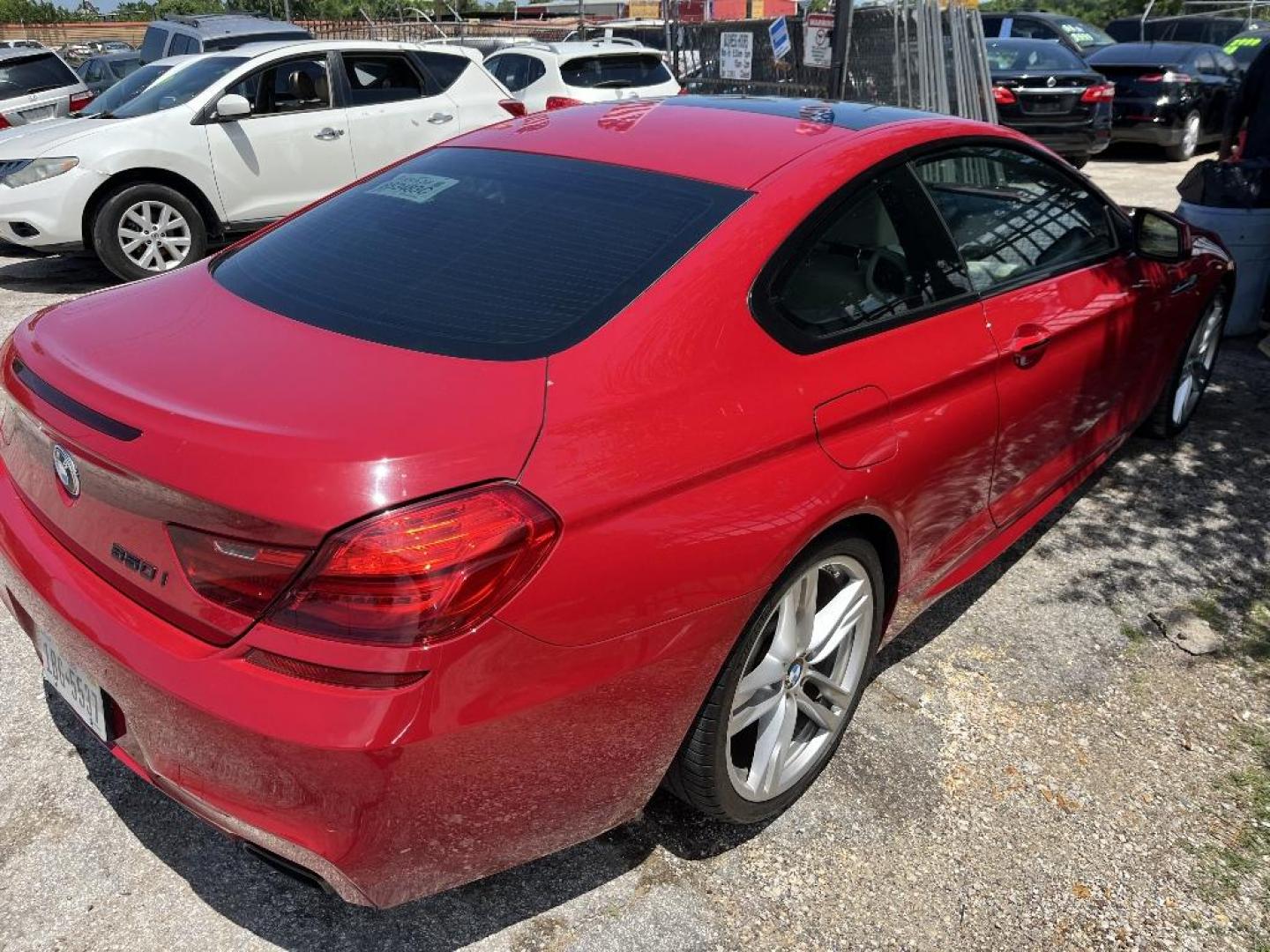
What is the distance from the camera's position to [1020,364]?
2.98 metres

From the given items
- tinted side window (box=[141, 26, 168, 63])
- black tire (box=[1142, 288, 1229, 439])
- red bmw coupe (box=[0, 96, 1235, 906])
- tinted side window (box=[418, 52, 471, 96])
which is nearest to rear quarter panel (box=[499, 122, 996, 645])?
red bmw coupe (box=[0, 96, 1235, 906])

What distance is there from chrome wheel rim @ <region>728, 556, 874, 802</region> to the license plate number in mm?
1259

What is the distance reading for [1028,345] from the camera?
3.00m

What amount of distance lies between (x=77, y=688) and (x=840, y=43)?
8.46m

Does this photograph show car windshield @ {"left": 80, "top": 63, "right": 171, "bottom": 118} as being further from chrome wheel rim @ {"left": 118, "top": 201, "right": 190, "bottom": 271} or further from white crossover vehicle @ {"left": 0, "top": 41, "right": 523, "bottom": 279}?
chrome wheel rim @ {"left": 118, "top": 201, "right": 190, "bottom": 271}

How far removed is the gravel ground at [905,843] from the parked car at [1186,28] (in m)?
19.7

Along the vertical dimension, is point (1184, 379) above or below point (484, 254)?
below

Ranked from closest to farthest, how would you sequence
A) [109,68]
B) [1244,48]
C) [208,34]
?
[208,34], [109,68], [1244,48]

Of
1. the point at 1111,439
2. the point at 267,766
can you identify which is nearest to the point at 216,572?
the point at 267,766

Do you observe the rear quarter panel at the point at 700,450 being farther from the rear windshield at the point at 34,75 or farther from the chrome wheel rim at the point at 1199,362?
the rear windshield at the point at 34,75

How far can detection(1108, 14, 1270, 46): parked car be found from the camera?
1958 centimetres

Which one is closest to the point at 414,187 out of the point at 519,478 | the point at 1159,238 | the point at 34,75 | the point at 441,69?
the point at 519,478

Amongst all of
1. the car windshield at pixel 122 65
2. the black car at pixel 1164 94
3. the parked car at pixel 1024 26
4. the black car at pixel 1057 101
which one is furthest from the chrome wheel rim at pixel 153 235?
the black car at pixel 1164 94

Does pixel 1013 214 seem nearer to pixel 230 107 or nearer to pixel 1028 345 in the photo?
pixel 1028 345
